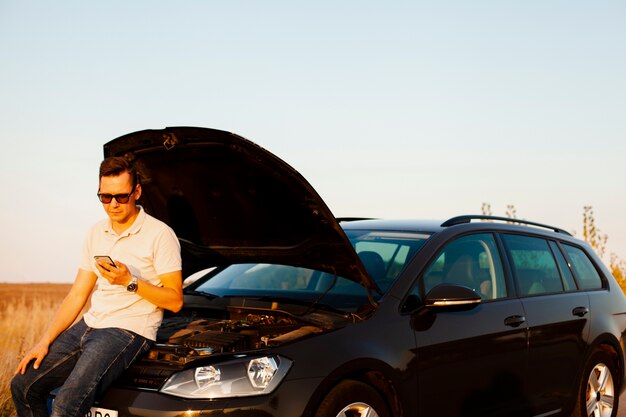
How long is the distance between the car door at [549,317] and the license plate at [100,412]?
3.29 meters

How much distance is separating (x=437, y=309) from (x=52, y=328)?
2.42 m

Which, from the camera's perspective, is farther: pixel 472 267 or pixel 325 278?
pixel 472 267

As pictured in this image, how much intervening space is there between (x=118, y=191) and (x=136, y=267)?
1.47 ft

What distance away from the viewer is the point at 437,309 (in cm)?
569

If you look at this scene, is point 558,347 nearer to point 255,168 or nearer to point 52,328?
point 255,168

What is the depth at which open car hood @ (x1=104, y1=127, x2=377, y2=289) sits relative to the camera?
16.9ft

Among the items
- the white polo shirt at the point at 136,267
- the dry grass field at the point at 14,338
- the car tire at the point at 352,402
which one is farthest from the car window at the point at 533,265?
the dry grass field at the point at 14,338

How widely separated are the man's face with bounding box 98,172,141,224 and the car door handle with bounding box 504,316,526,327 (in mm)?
2921

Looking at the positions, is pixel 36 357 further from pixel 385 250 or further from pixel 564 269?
pixel 564 269

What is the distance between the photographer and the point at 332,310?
5.39 metres

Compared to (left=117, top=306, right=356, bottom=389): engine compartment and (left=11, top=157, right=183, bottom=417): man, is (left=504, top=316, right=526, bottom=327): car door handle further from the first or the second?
(left=11, top=157, right=183, bottom=417): man

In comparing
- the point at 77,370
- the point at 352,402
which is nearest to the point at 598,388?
the point at 352,402

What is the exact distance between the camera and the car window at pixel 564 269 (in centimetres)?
752

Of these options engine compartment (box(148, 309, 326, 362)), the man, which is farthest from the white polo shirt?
engine compartment (box(148, 309, 326, 362))
